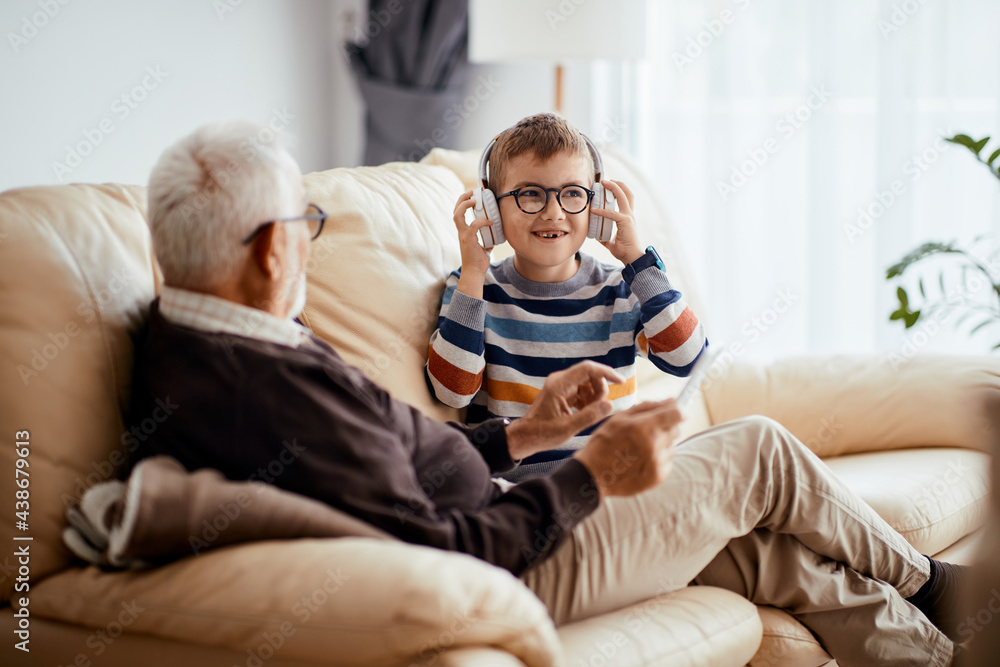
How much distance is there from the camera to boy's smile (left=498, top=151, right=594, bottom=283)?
1.47m

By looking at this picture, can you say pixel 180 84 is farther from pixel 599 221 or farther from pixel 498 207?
pixel 599 221

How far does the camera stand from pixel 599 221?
58.9 inches

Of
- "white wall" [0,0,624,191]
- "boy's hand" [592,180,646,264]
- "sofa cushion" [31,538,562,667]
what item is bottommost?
"sofa cushion" [31,538,562,667]

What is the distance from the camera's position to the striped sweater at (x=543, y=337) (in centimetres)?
142

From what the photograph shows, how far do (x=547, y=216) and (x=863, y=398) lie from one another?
0.88 m

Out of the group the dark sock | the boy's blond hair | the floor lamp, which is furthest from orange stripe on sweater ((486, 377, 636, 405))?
the floor lamp

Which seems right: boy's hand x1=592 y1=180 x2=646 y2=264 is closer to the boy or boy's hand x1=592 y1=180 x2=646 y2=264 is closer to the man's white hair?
the boy

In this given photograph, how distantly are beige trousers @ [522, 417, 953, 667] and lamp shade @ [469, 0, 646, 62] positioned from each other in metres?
1.49

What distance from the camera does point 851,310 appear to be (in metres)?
2.73

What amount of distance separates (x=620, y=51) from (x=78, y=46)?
1451 mm

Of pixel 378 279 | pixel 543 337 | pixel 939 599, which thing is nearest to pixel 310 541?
pixel 378 279

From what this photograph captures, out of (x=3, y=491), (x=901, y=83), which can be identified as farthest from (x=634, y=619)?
(x=901, y=83)

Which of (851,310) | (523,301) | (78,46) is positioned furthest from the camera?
(851,310)

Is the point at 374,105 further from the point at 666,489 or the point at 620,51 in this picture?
the point at 666,489
